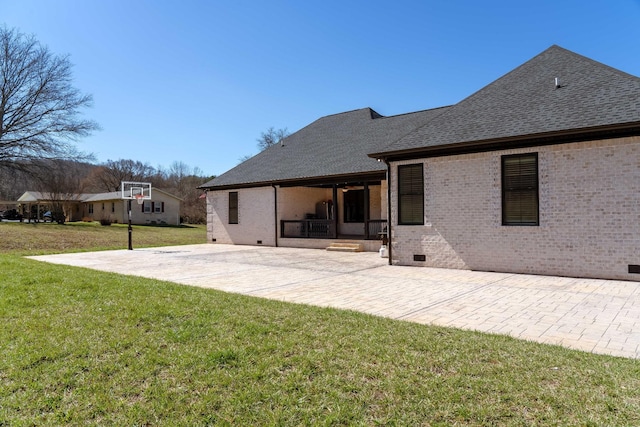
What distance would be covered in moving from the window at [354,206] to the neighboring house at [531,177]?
713 centimetres

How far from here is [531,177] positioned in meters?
8.98

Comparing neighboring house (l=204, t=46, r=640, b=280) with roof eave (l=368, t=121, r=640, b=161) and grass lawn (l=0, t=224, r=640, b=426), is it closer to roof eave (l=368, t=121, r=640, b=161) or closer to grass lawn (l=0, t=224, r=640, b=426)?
roof eave (l=368, t=121, r=640, b=161)

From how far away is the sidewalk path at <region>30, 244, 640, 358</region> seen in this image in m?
4.58

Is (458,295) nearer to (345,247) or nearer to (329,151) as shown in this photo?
(345,247)

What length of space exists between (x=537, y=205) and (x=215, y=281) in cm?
772

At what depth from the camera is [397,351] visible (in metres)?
3.67

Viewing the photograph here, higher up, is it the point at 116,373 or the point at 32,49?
the point at 32,49

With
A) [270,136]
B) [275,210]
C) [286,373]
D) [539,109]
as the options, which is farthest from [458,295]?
[270,136]

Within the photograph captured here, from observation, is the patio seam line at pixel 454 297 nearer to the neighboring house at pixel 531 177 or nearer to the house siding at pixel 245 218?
the neighboring house at pixel 531 177

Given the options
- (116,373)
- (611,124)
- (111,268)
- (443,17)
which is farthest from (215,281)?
(443,17)

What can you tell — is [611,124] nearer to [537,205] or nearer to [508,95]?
[537,205]

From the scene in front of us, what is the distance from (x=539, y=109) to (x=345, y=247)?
848 centimetres

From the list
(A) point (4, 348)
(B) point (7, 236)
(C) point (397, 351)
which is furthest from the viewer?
(B) point (7, 236)

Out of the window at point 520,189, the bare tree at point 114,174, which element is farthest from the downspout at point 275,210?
the bare tree at point 114,174
